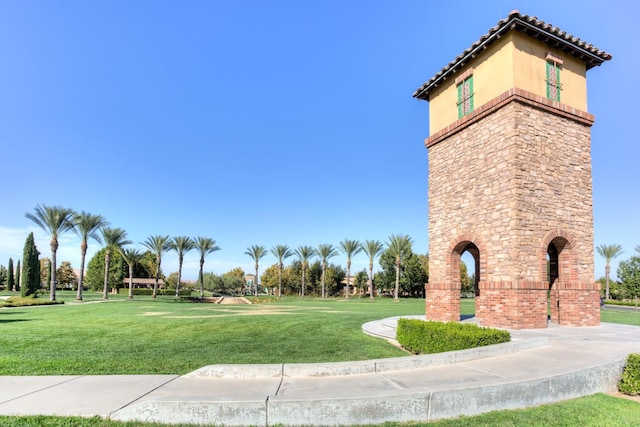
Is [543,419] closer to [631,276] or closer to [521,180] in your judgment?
[521,180]

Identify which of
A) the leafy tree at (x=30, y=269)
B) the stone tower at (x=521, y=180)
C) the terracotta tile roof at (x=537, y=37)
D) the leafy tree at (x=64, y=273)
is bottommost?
the leafy tree at (x=64, y=273)

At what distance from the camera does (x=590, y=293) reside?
12320 mm

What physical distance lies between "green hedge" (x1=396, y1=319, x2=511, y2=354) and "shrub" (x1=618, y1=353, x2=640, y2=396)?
6.62ft

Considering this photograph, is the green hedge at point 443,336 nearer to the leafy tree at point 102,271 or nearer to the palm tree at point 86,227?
the palm tree at point 86,227

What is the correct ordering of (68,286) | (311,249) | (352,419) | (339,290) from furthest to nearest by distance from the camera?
(68,286)
(339,290)
(311,249)
(352,419)

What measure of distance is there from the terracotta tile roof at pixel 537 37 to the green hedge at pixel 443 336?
9.82m

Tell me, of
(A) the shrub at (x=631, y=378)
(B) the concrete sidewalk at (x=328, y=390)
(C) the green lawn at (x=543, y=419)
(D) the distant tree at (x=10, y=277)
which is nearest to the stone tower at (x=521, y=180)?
(A) the shrub at (x=631, y=378)

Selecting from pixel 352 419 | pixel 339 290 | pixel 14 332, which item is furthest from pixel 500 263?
pixel 339 290

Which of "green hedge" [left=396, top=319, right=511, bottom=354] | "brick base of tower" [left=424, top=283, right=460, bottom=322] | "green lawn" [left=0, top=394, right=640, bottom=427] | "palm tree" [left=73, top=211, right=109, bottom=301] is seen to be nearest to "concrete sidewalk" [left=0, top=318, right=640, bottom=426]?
"green lawn" [left=0, top=394, right=640, bottom=427]

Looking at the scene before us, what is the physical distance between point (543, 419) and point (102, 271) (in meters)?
73.1

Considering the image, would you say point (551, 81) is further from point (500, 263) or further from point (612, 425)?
point (612, 425)

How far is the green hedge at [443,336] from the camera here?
24.3ft

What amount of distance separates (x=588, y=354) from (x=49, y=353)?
11.6 meters

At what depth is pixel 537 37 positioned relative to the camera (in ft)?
39.9
